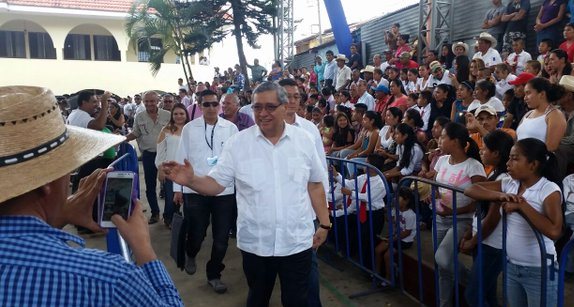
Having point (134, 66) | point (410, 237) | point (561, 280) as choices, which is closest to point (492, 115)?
point (410, 237)

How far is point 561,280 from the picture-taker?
8.04ft

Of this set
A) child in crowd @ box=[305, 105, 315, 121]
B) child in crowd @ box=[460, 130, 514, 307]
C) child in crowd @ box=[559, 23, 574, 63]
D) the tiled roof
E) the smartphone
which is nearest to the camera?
the smartphone

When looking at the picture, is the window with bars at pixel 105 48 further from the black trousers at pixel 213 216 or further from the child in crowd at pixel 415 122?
the black trousers at pixel 213 216

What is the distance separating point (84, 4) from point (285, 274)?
77.6 ft

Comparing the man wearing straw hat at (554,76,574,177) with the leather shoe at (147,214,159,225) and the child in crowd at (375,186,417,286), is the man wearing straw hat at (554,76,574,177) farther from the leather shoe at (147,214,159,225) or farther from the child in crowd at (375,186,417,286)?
the leather shoe at (147,214,159,225)

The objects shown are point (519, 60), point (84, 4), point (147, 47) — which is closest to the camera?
point (519, 60)

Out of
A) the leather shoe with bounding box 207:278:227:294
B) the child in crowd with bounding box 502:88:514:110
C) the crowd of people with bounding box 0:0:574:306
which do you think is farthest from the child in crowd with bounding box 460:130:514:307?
the child in crowd with bounding box 502:88:514:110

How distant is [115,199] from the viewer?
5.26ft

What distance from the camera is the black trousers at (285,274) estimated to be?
2.75 m

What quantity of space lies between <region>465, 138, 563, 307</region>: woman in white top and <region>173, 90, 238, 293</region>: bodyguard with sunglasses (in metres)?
2.17

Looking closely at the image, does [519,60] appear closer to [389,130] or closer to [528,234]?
[389,130]

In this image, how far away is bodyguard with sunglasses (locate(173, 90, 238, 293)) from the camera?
4070 millimetres

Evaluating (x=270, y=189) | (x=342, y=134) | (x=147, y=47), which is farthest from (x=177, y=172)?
(x=147, y=47)

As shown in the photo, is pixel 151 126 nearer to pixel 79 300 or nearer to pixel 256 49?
pixel 79 300
